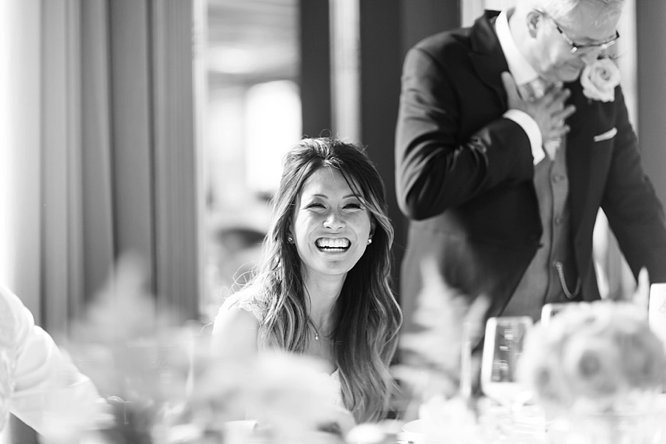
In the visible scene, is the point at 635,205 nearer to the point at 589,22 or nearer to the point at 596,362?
the point at 589,22

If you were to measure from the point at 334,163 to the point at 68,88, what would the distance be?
127 centimetres

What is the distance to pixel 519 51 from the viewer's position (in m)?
2.57

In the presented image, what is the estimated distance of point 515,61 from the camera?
2.59 meters

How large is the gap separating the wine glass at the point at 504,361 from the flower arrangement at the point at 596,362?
0.41 metres

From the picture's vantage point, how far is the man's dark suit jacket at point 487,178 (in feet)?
7.96

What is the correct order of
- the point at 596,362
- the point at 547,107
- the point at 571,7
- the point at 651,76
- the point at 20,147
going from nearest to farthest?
1. the point at 596,362
2. the point at 571,7
3. the point at 547,107
4. the point at 20,147
5. the point at 651,76

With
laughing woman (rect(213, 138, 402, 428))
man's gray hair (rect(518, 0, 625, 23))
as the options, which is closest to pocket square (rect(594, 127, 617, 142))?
man's gray hair (rect(518, 0, 625, 23))

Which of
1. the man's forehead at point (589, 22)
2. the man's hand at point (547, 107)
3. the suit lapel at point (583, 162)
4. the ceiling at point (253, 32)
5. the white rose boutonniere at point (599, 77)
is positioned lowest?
the suit lapel at point (583, 162)

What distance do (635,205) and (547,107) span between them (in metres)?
0.47

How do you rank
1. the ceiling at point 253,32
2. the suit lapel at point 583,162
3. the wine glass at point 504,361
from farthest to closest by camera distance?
the ceiling at point 253,32 < the suit lapel at point 583,162 < the wine glass at point 504,361

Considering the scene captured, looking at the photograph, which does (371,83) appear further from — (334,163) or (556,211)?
(334,163)

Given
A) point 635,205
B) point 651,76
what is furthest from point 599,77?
point 651,76

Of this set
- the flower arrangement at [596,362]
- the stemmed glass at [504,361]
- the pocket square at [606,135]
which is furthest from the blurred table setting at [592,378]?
the pocket square at [606,135]

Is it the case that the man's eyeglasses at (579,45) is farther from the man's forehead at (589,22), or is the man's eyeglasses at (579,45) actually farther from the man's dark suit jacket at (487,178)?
the man's dark suit jacket at (487,178)
